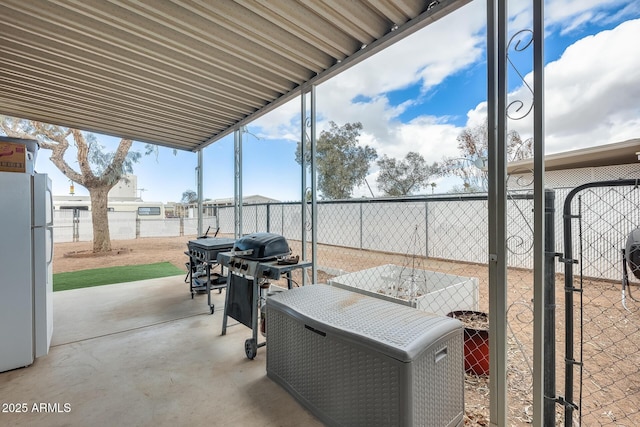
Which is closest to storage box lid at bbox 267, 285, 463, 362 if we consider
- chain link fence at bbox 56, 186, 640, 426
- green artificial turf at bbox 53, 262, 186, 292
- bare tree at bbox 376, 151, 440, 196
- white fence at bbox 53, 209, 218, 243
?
chain link fence at bbox 56, 186, 640, 426

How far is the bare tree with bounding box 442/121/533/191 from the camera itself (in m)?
1.67

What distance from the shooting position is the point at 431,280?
319cm

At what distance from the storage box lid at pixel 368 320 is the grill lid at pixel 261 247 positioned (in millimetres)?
561

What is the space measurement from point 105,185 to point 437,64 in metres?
10.4

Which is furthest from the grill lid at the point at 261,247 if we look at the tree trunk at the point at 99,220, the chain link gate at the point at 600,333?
the tree trunk at the point at 99,220

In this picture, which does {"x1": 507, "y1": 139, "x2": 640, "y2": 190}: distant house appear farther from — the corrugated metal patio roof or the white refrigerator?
the white refrigerator

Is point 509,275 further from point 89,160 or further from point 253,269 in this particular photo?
point 89,160

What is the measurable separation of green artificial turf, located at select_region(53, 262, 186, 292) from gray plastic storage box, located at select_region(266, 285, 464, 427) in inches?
204

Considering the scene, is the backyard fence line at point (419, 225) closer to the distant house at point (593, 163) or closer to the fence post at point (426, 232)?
the fence post at point (426, 232)

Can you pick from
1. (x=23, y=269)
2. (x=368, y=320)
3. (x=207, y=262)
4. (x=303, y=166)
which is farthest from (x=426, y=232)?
(x=23, y=269)

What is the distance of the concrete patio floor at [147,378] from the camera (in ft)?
5.83

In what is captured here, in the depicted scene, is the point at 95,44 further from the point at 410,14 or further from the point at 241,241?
the point at 410,14

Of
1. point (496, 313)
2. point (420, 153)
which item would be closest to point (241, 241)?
point (496, 313)

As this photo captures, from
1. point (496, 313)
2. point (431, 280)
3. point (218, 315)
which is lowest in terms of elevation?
point (218, 315)
